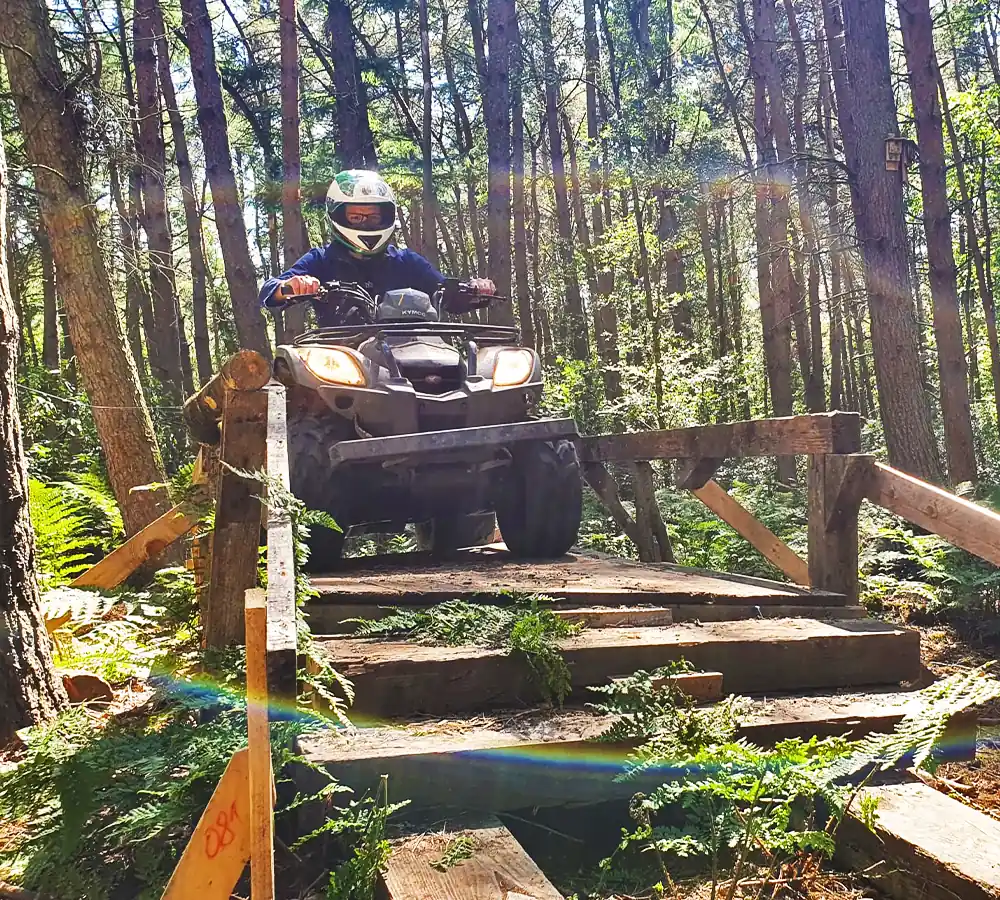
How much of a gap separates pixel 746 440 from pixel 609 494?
2.11 m

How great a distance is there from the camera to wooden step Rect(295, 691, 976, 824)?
2275mm

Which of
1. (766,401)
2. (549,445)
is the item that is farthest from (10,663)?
(766,401)

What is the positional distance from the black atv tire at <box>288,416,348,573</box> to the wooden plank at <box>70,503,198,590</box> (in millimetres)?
858

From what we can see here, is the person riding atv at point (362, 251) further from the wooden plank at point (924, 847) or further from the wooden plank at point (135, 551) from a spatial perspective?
the wooden plank at point (924, 847)

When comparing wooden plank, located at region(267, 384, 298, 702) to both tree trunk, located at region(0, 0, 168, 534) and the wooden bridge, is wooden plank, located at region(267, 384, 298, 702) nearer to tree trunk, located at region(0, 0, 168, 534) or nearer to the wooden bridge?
the wooden bridge

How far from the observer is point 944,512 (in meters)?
3.07

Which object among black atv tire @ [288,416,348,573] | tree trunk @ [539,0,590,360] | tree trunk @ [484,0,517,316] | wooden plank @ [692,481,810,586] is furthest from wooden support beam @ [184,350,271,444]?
tree trunk @ [539,0,590,360]

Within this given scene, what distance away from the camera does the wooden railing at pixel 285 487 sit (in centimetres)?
239

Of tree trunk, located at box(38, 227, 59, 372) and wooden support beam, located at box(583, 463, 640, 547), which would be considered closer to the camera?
wooden support beam, located at box(583, 463, 640, 547)

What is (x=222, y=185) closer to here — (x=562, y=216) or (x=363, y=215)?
(x=363, y=215)

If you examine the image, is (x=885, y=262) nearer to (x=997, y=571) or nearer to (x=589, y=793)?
(x=997, y=571)

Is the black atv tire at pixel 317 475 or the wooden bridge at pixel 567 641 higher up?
the black atv tire at pixel 317 475

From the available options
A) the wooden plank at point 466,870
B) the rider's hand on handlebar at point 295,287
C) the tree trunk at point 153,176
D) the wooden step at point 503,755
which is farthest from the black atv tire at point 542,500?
the tree trunk at point 153,176

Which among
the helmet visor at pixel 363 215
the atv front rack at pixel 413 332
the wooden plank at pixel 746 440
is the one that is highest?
the helmet visor at pixel 363 215
